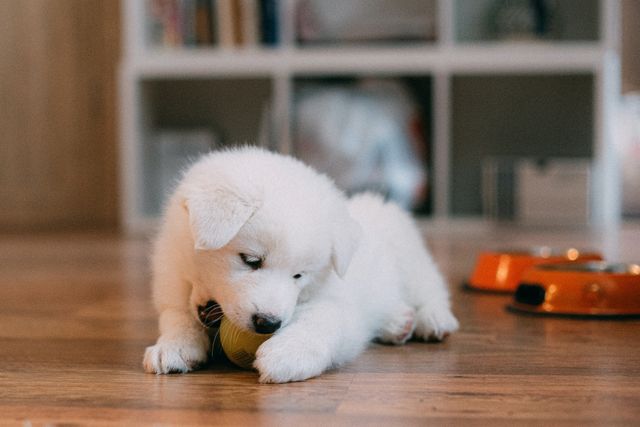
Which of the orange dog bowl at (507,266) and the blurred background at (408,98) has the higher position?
the blurred background at (408,98)

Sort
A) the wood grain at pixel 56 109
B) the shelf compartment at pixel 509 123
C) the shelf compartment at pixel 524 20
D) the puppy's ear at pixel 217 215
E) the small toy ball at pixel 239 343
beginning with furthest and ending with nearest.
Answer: the wood grain at pixel 56 109
the shelf compartment at pixel 509 123
the shelf compartment at pixel 524 20
the small toy ball at pixel 239 343
the puppy's ear at pixel 217 215

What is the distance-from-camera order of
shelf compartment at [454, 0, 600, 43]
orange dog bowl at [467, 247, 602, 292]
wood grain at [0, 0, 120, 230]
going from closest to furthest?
orange dog bowl at [467, 247, 602, 292]
shelf compartment at [454, 0, 600, 43]
wood grain at [0, 0, 120, 230]

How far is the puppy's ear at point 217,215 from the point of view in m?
1.29

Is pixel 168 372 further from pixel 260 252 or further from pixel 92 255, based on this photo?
pixel 92 255

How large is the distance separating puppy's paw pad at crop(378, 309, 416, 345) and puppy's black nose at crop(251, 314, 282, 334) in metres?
0.39

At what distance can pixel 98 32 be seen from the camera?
5.16 m

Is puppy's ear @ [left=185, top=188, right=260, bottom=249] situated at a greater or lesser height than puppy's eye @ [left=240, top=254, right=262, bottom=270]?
greater

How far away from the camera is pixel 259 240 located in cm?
132

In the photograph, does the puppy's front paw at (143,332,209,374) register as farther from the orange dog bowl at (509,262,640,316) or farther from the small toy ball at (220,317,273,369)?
the orange dog bowl at (509,262,640,316)

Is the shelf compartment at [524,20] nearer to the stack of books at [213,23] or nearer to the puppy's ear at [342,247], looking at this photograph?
the stack of books at [213,23]

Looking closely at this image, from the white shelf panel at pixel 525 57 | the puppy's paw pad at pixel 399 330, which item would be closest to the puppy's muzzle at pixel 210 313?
the puppy's paw pad at pixel 399 330

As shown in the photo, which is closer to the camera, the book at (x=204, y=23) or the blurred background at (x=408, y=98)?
the blurred background at (x=408, y=98)

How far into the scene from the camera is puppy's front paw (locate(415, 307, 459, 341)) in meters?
1.69

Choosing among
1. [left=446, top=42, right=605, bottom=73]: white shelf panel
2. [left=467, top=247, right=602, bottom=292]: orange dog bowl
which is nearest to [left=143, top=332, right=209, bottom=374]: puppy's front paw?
[left=467, top=247, right=602, bottom=292]: orange dog bowl
